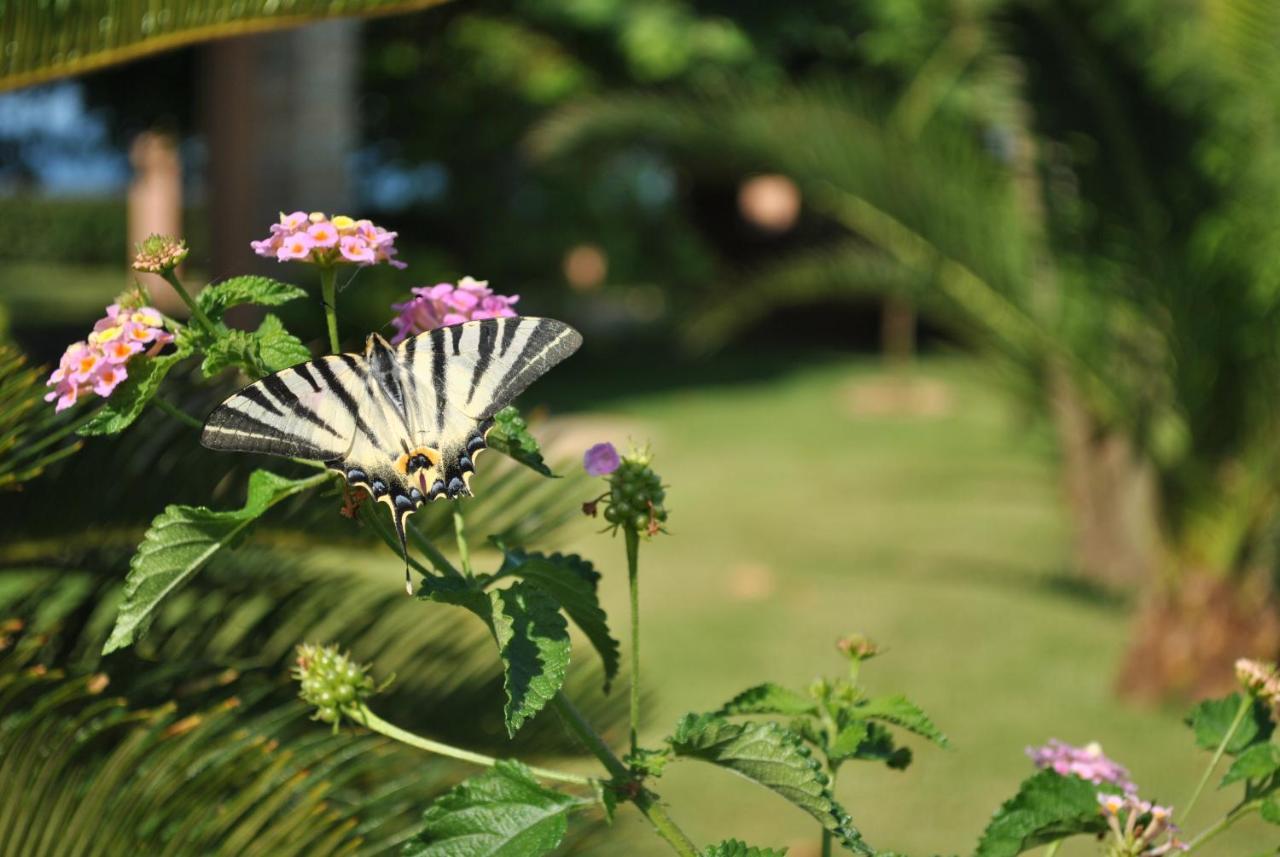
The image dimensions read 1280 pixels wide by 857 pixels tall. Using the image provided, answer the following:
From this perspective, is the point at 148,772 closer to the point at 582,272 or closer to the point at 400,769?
the point at 400,769

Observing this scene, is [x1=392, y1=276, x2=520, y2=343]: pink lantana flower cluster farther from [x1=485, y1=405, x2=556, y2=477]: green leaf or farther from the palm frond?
the palm frond

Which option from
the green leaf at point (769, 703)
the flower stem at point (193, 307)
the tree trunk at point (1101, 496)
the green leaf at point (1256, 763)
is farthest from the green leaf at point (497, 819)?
the tree trunk at point (1101, 496)

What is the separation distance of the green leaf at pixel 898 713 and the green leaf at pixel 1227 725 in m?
0.25

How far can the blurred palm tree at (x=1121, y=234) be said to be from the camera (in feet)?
15.1

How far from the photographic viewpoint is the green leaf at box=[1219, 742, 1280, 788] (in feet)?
4.30

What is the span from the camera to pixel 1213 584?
16.0 feet

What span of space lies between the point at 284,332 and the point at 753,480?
797 cm

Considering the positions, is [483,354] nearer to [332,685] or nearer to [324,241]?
[324,241]

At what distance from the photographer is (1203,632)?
487 centimetres

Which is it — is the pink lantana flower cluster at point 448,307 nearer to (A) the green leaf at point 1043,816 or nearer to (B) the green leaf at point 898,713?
(B) the green leaf at point 898,713

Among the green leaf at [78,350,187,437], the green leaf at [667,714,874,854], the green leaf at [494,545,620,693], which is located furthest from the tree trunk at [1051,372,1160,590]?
the green leaf at [78,350,187,437]

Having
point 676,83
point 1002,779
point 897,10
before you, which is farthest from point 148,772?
point 676,83

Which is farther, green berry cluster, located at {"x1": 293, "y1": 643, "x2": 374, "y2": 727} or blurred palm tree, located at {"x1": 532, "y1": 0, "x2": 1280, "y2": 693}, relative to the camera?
blurred palm tree, located at {"x1": 532, "y1": 0, "x2": 1280, "y2": 693}

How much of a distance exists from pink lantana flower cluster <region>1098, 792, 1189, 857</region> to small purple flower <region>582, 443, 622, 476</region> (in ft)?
1.75
